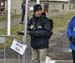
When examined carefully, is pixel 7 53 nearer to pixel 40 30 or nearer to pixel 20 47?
pixel 40 30

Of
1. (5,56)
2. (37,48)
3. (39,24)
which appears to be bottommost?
(5,56)

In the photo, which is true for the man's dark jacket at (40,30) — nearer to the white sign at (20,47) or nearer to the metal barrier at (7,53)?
the white sign at (20,47)

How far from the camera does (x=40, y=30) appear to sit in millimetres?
7328

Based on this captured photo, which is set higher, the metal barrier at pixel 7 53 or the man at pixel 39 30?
the man at pixel 39 30

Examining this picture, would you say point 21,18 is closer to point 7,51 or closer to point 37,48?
point 7,51

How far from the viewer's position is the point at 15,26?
11.0m

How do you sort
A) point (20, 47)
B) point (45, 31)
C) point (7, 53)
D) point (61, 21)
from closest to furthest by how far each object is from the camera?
point (20, 47), point (45, 31), point (7, 53), point (61, 21)

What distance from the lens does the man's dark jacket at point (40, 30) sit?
23.9ft

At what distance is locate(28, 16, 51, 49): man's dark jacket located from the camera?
7273 mm

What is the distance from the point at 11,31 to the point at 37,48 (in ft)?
11.8

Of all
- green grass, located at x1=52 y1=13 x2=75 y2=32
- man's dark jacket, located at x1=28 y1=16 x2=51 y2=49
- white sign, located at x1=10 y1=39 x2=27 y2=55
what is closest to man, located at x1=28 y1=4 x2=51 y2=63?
man's dark jacket, located at x1=28 y1=16 x2=51 y2=49

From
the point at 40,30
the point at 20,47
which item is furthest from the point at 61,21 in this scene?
the point at 20,47

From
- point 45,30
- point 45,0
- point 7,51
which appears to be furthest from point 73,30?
point 45,0

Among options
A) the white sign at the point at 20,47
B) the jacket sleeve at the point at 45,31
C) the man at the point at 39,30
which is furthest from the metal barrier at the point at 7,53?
the white sign at the point at 20,47
